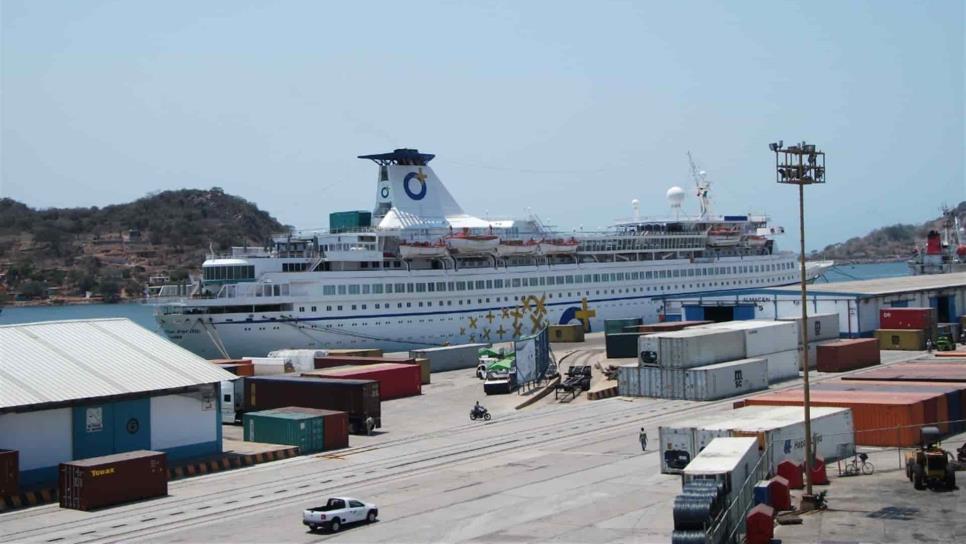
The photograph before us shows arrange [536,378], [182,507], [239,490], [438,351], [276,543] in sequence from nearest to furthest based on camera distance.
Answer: [276,543] < [182,507] < [239,490] < [536,378] < [438,351]

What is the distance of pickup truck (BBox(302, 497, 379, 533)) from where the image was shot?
21.3m

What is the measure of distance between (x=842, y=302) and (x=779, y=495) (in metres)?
37.0

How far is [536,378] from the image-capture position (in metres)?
45.5

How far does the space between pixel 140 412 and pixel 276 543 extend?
10.2 metres

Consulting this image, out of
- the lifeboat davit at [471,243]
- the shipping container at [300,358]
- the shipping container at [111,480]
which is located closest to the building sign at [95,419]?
the shipping container at [111,480]

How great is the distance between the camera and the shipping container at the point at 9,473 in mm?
25016

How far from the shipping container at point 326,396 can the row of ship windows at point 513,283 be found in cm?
1827

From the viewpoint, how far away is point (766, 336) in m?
44.8

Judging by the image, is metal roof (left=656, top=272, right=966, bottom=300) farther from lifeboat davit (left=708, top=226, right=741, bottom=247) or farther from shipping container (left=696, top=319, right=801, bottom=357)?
shipping container (left=696, top=319, right=801, bottom=357)

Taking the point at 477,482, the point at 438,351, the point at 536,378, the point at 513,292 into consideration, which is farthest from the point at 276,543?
the point at 513,292

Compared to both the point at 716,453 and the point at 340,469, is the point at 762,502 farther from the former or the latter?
the point at 340,469

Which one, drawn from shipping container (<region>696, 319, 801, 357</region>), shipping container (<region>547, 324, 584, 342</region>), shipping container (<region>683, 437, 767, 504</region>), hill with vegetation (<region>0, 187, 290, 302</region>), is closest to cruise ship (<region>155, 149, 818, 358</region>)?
shipping container (<region>547, 324, 584, 342</region>)

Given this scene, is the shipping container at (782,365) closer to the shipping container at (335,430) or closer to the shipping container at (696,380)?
the shipping container at (696,380)

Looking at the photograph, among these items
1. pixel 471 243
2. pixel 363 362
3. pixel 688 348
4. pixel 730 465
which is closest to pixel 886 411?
pixel 730 465
